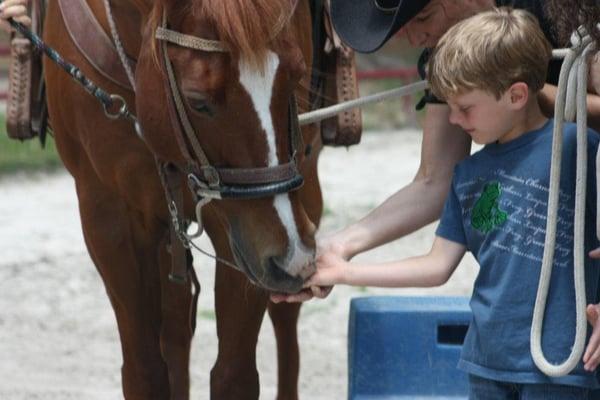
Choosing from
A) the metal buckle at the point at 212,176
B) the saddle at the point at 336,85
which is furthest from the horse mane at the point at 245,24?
the saddle at the point at 336,85

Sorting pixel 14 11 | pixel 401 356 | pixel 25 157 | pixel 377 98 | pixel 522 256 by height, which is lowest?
pixel 25 157

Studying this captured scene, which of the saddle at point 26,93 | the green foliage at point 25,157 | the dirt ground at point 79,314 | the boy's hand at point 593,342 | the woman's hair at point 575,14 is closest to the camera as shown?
the woman's hair at point 575,14

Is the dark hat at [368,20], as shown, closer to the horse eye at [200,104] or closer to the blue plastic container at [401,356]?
the horse eye at [200,104]

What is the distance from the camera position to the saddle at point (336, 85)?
3.96m

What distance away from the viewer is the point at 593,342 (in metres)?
2.41

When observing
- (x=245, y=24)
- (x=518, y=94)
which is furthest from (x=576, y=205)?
(x=245, y=24)

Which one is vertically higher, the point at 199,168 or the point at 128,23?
the point at 128,23

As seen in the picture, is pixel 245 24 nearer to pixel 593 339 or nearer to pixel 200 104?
pixel 200 104

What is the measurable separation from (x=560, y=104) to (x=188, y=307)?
210 cm

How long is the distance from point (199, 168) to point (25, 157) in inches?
257

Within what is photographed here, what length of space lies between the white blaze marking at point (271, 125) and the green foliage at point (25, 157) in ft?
20.4

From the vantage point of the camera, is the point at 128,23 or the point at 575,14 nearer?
the point at 575,14

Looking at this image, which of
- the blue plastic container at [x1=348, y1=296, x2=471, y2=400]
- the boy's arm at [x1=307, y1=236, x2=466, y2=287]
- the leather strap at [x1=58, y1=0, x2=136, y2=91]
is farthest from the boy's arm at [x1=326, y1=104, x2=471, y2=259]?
the blue plastic container at [x1=348, y1=296, x2=471, y2=400]

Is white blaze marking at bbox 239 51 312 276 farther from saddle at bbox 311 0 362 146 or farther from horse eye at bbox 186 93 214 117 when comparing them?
saddle at bbox 311 0 362 146
